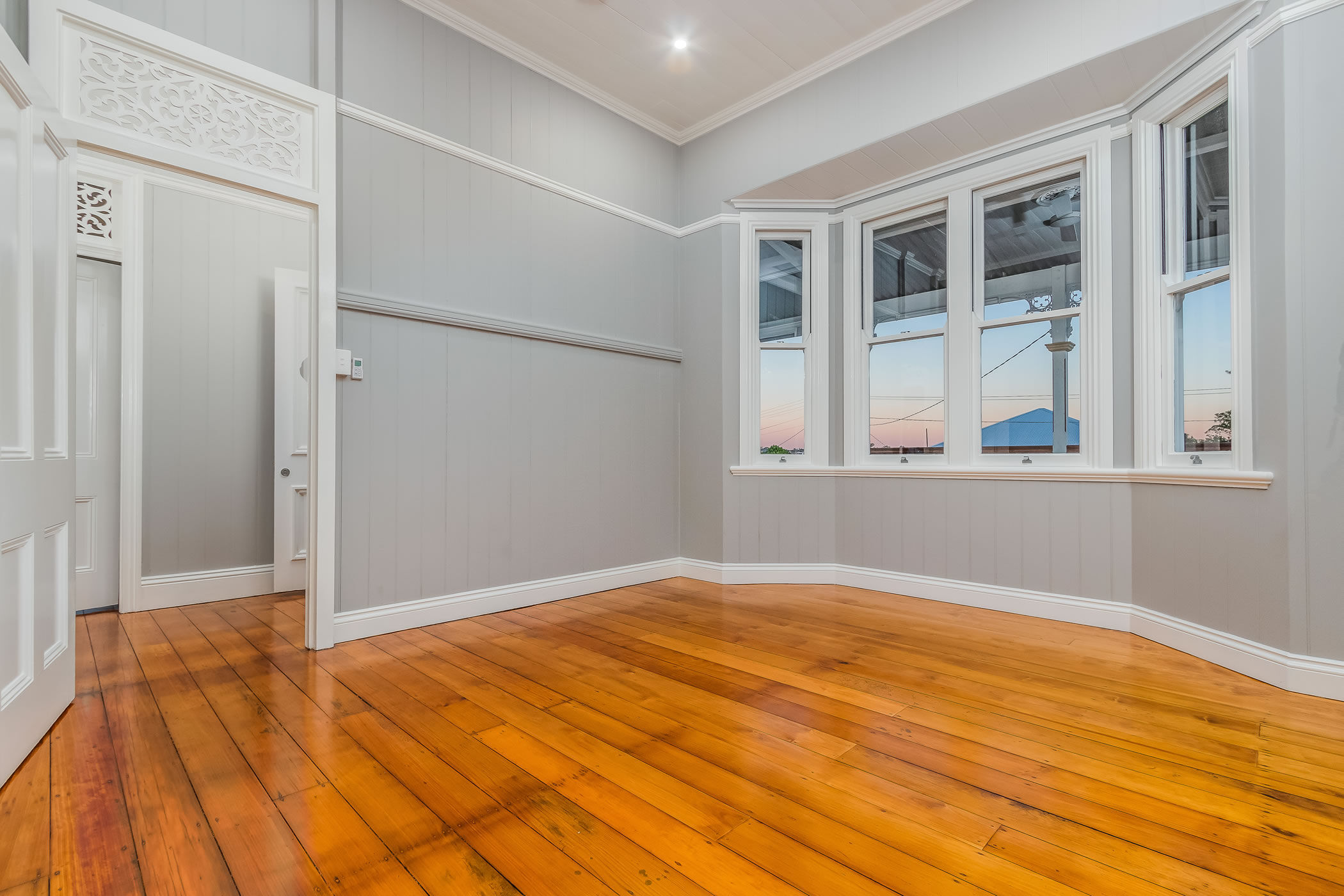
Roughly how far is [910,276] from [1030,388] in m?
1.02

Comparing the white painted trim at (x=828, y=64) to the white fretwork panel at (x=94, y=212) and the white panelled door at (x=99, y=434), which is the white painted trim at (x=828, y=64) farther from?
the white panelled door at (x=99, y=434)

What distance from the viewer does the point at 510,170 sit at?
3.57m

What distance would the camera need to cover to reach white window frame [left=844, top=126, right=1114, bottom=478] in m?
3.21

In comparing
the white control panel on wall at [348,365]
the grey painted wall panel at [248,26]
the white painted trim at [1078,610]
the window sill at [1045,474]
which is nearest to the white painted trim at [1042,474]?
the window sill at [1045,474]

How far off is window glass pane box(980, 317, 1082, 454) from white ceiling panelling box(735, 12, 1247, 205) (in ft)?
3.40

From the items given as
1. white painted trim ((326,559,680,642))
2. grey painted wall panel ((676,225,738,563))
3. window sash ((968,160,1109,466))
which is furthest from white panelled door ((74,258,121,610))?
window sash ((968,160,1109,466))

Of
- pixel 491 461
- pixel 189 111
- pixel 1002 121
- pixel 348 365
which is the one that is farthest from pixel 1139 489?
pixel 189 111

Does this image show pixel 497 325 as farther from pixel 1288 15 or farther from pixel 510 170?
pixel 1288 15

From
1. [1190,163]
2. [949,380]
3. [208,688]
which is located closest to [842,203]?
[949,380]

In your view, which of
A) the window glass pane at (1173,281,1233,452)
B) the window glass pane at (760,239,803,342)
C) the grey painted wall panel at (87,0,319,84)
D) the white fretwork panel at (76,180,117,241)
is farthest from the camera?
the window glass pane at (760,239,803,342)

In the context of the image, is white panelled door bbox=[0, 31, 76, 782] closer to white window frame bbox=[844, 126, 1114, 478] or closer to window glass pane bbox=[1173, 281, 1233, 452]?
white window frame bbox=[844, 126, 1114, 478]

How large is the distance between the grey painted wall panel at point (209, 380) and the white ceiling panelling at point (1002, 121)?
3.30 meters

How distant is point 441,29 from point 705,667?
134 inches

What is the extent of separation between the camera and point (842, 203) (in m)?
4.26
